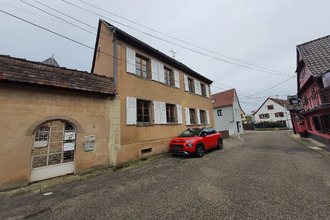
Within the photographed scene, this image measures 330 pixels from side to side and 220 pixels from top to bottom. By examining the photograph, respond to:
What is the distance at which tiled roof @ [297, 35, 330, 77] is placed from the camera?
28.3 feet

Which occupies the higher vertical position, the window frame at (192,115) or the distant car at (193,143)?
the window frame at (192,115)

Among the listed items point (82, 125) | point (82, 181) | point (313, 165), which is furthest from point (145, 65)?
point (313, 165)

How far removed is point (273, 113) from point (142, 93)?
39.2 m

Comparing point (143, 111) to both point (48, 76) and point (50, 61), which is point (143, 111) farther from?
point (50, 61)

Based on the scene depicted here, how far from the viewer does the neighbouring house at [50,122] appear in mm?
4172

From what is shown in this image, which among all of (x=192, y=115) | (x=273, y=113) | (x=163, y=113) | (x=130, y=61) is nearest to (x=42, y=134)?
(x=130, y=61)

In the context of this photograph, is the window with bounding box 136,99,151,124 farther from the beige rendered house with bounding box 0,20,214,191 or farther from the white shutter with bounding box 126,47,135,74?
the white shutter with bounding box 126,47,135,74

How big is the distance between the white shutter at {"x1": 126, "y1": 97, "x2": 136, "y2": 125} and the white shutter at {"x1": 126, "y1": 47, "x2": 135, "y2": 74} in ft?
5.67

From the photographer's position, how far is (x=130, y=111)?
6871 millimetres

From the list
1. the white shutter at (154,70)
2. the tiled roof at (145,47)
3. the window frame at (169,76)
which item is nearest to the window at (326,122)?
the tiled roof at (145,47)

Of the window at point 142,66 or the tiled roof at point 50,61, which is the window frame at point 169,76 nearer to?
the window at point 142,66

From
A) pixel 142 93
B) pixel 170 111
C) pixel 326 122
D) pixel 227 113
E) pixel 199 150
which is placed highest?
pixel 142 93

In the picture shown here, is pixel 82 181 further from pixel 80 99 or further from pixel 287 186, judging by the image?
pixel 287 186

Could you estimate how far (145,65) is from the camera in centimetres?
855
